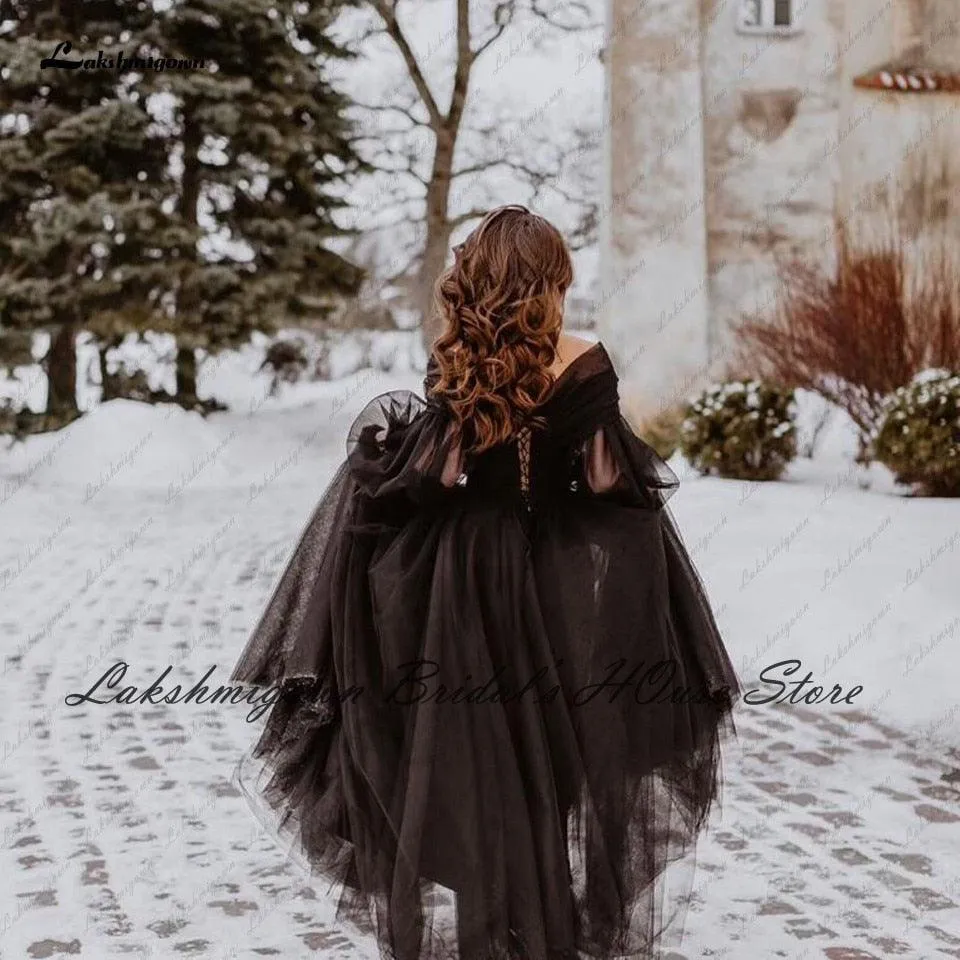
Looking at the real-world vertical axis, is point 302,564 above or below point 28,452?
above

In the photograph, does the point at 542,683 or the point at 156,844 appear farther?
the point at 156,844

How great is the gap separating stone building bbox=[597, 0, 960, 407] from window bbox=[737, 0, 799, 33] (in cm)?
2

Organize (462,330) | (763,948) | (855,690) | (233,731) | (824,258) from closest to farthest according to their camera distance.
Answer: (462,330) → (763,948) → (233,731) → (855,690) → (824,258)

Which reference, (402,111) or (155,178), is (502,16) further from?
(155,178)

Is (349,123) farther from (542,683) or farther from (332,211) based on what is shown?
(542,683)

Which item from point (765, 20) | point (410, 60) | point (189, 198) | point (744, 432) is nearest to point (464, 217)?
point (410, 60)

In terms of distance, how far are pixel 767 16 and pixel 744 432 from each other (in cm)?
751

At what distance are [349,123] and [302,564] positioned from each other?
674 inches

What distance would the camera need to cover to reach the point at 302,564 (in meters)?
3.69

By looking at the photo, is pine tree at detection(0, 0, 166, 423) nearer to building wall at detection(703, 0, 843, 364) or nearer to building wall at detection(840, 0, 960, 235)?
building wall at detection(703, 0, 843, 364)

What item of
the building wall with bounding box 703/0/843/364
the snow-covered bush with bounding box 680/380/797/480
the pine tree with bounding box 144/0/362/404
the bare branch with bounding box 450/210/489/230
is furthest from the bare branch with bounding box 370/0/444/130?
the snow-covered bush with bounding box 680/380/797/480

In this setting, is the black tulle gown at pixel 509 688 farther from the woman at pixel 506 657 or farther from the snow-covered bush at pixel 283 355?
the snow-covered bush at pixel 283 355

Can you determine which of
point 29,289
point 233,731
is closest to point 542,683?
point 233,731

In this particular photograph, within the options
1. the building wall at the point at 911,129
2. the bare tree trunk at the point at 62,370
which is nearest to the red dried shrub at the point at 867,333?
the building wall at the point at 911,129
